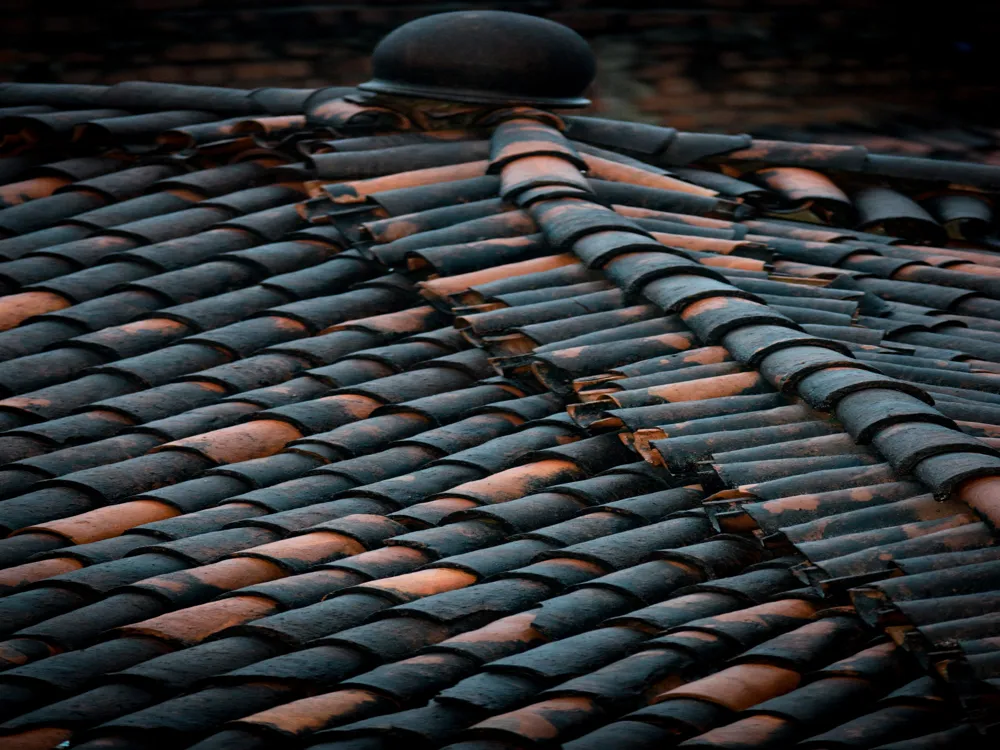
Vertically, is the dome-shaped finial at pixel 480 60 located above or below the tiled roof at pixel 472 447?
above

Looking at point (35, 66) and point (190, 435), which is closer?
point (190, 435)

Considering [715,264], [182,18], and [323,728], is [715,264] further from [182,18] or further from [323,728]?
[182,18]

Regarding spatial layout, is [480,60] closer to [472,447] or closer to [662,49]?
[472,447]

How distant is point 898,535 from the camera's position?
12.4ft

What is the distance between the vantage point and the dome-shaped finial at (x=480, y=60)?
267 inches

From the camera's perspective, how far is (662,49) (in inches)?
567

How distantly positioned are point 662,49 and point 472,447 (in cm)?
1067

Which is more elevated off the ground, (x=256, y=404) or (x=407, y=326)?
(x=407, y=326)

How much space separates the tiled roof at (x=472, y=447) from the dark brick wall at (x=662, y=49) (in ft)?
23.7

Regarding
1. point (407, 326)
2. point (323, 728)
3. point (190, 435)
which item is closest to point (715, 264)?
point (407, 326)

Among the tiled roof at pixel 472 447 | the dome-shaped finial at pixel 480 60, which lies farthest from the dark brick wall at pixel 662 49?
the dome-shaped finial at pixel 480 60

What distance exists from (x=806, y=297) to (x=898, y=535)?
213cm

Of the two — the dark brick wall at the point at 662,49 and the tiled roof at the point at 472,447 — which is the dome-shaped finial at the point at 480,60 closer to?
the tiled roof at the point at 472,447

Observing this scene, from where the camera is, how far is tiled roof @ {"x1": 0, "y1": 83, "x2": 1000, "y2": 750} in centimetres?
344
